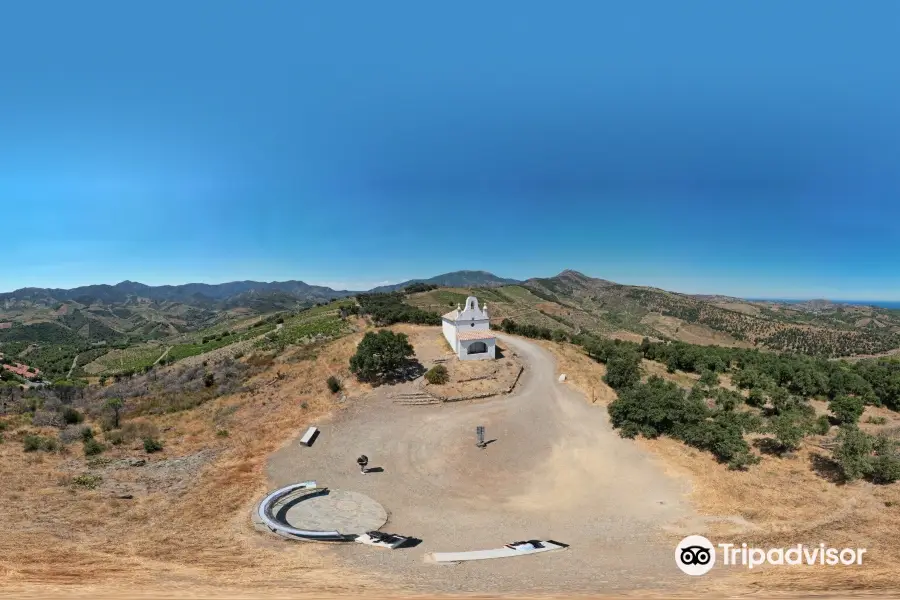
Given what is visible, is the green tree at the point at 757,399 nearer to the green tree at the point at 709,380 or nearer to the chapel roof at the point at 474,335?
the green tree at the point at 709,380

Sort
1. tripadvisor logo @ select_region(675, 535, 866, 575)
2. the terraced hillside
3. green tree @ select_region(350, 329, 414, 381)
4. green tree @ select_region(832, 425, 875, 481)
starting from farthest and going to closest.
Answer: the terraced hillside → green tree @ select_region(350, 329, 414, 381) → green tree @ select_region(832, 425, 875, 481) → tripadvisor logo @ select_region(675, 535, 866, 575)

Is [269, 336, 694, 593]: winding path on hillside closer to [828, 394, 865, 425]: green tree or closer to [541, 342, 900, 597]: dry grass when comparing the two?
[541, 342, 900, 597]: dry grass

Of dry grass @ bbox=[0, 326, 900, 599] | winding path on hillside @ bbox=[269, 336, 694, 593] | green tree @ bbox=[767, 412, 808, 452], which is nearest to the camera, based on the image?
dry grass @ bbox=[0, 326, 900, 599]

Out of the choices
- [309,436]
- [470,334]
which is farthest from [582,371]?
[309,436]

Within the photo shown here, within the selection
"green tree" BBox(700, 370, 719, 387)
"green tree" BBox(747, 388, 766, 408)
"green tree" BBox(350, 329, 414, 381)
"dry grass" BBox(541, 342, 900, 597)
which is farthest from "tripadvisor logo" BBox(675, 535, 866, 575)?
"green tree" BBox(700, 370, 719, 387)

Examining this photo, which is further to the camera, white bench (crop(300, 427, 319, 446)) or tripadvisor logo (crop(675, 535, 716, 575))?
white bench (crop(300, 427, 319, 446))
